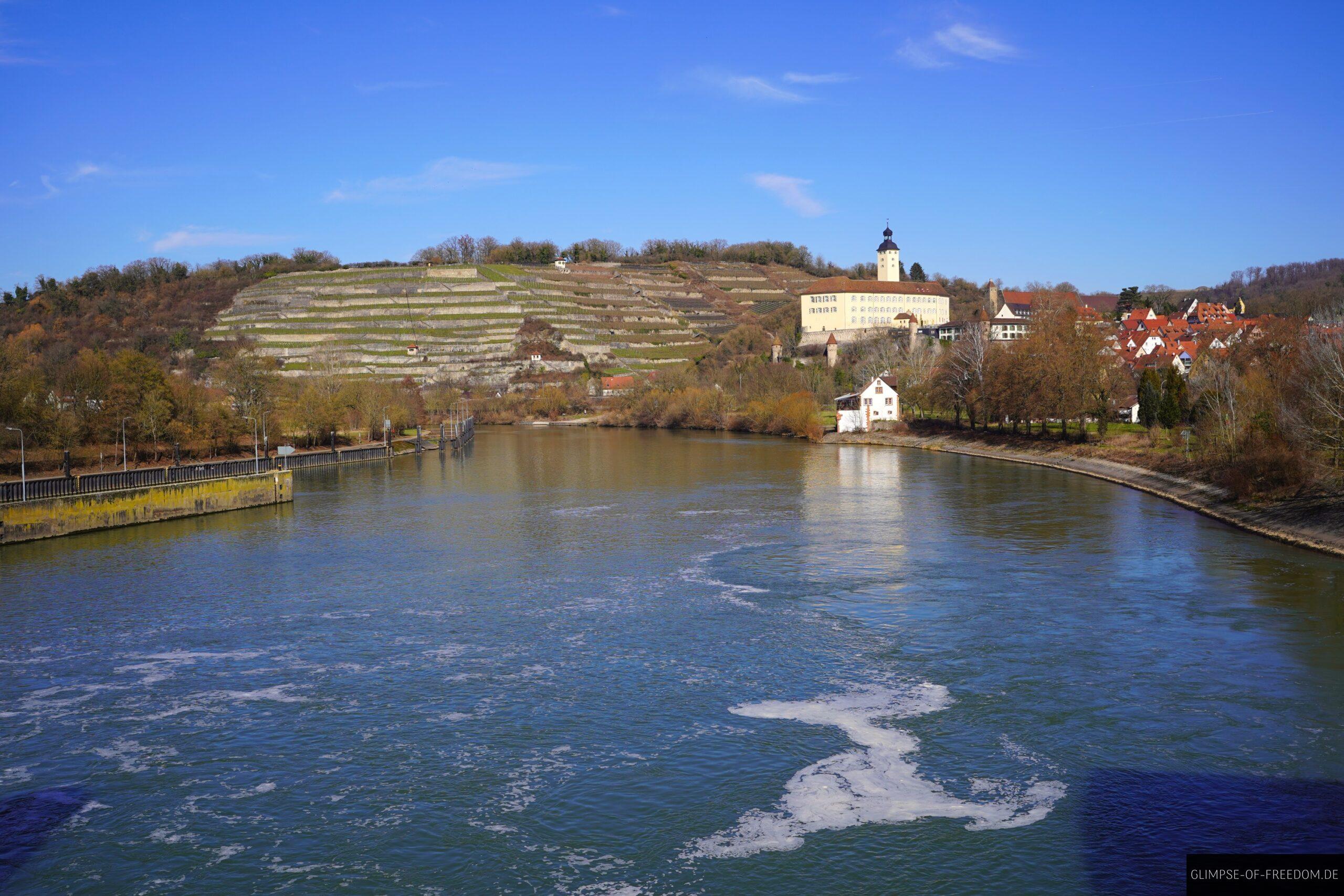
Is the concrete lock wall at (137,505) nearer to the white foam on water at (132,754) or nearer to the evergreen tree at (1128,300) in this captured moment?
the white foam on water at (132,754)

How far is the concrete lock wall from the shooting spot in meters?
32.8

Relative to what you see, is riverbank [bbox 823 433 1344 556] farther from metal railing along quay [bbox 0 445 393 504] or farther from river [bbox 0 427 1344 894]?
metal railing along quay [bbox 0 445 393 504]

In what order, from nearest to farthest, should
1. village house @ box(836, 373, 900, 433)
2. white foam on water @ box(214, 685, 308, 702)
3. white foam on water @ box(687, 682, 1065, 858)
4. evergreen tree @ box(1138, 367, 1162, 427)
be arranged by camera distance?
white foam on water @ box(687, 682, 1065, 858), white foam on water @ box(214, 685, 308, 702), evergreen tree @ box(1138, 367, 1162, 427), village house @ box(836, 373, 900, 433)

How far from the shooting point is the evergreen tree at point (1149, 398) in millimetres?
53719

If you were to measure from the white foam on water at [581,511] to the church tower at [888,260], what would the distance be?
12056 centimetres

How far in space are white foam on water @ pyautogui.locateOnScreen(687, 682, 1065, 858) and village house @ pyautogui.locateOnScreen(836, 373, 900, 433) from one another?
66044 mm

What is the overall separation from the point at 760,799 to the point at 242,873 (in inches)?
242

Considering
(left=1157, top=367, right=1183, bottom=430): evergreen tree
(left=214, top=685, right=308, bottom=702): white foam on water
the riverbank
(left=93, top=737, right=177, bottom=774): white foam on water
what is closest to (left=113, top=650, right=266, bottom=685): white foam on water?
(left=214, top=685, right=308, bottom=702): white foam on water

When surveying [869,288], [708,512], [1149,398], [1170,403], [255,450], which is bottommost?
[708,512]

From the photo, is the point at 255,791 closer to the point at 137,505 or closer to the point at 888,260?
the point at 137,505

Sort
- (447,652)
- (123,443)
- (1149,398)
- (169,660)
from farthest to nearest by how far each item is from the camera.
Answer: (1149,398), (123,443), (447,652), (169,660)

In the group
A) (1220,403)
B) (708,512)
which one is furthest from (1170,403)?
(708,512)

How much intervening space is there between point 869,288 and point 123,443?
10823 cm

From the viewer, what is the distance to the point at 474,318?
468 ft
